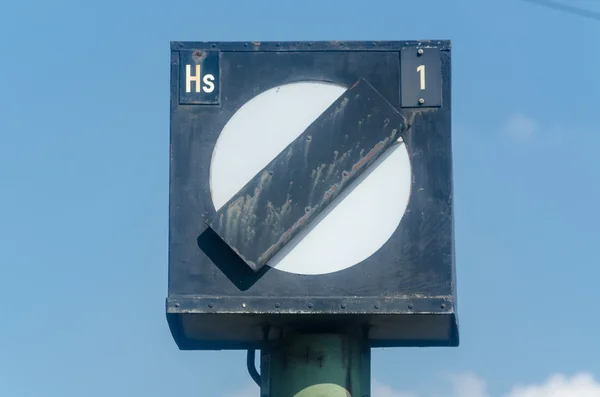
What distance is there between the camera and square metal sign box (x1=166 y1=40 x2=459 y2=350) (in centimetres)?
809

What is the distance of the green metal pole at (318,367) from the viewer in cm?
827

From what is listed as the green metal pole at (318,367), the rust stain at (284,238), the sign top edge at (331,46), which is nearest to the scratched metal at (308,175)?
the rust stain at (284,238)

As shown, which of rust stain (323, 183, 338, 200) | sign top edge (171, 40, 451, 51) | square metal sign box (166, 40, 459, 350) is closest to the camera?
square metal sign box (166, 40, 459, 350)

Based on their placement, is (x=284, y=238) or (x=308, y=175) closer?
(x=284, y=238)

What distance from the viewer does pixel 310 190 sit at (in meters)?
8.22

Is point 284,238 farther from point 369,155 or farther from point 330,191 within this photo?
point 369,155

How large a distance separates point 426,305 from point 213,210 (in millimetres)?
1278

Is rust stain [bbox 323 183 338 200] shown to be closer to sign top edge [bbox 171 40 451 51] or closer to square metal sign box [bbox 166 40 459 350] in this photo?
square metal sign box [bbox 166 40 459 350]

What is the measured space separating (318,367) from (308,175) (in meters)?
1.07

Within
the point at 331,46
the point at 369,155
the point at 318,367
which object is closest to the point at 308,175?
the point at 369,155

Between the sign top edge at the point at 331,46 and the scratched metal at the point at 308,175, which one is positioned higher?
the sign top edge at the point at 331,46

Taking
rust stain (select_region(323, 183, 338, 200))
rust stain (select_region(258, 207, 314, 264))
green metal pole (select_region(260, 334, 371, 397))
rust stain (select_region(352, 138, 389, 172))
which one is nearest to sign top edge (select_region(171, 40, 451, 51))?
rust stain (select_region(352, 138, 389, 172))

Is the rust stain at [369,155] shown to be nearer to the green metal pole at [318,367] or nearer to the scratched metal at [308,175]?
the scratched metal at [308,175]

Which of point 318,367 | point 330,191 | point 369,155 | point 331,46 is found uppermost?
point 331,46
